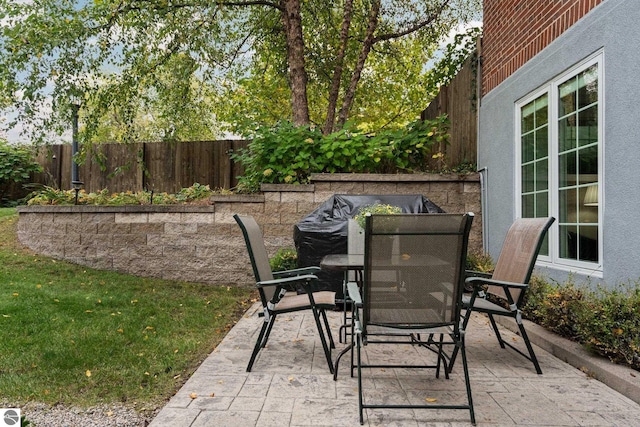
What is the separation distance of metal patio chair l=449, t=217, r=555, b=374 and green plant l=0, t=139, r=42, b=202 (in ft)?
35.0

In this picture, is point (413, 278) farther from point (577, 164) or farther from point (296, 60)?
point (296, 60)

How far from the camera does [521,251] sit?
3.45 metres

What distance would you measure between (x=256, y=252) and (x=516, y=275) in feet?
6.18

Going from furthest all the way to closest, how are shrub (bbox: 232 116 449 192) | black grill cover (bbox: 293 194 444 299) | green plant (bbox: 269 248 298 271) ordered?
shrub (bbox: 232 116 449 192)
green plant (bbox: 269 248 298 271)
black grill cover (bbox: 293 194 444 299)

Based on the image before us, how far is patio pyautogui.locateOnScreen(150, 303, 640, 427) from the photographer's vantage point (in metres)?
2.47

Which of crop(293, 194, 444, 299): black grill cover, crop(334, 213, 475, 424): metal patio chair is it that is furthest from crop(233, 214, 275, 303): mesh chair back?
crop(293, 194, 444, 299): black grill cover

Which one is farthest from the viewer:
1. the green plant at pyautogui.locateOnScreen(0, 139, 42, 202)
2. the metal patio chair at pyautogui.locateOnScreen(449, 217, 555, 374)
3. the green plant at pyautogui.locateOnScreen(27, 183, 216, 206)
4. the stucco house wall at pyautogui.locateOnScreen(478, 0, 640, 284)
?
the green plant at pyautogui.locateOnScreen(0, 139, 42, 202)

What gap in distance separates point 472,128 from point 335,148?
2.06 m

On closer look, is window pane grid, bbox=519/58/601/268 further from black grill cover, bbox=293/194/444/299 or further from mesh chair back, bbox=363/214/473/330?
mesh chair back, bbox=363/214/473/330

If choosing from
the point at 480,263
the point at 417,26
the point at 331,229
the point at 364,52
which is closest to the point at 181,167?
the point at 364,52

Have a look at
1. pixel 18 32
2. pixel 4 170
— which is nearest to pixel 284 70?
pixel 18 32

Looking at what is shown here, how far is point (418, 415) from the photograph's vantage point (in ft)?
8.29

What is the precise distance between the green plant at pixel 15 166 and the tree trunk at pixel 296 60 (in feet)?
21.1

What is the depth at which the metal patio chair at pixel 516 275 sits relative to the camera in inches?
125
